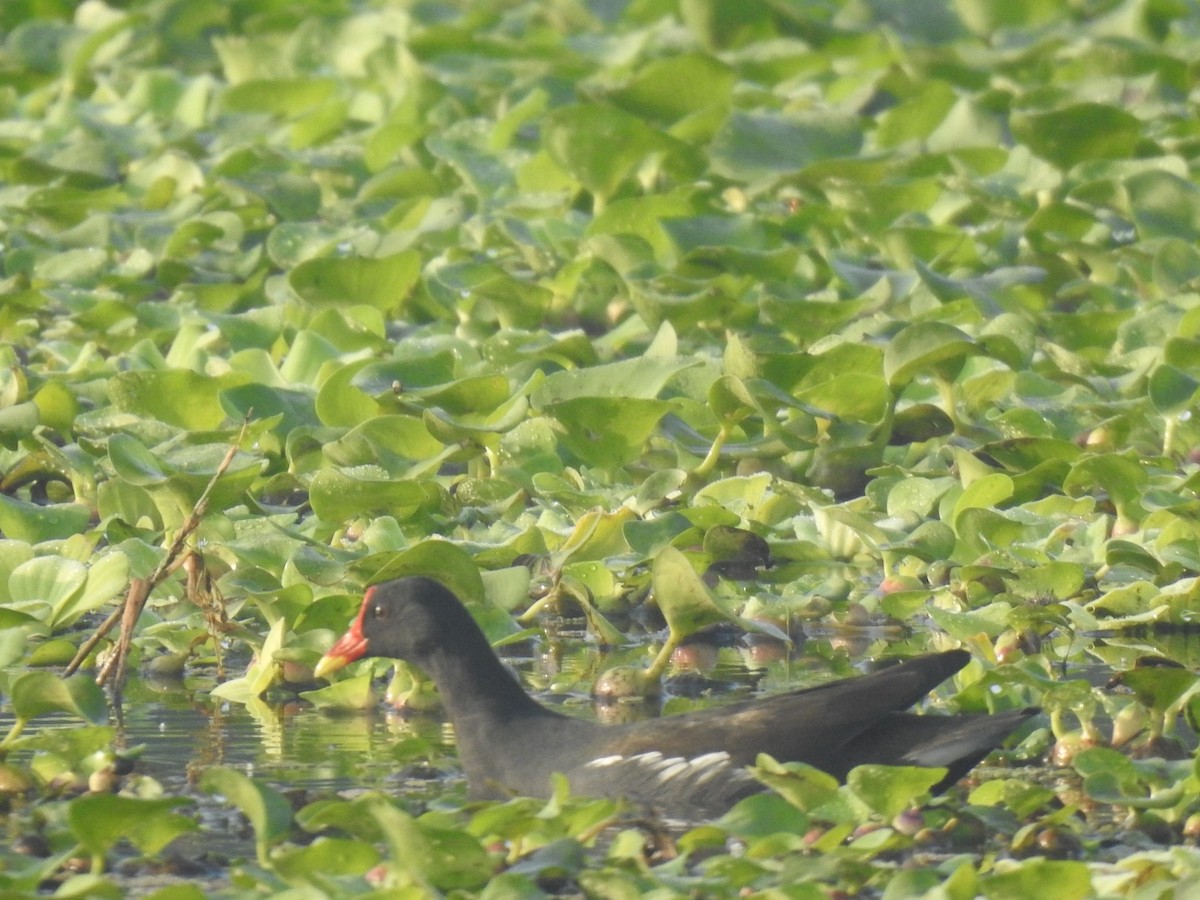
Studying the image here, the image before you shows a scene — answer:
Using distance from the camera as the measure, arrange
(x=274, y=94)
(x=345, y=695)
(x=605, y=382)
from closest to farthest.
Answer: (x=345, y=695), (x=605, y=382), (x=274, y=94)

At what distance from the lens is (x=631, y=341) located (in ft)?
24.7

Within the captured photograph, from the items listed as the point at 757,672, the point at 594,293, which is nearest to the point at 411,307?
the point at 594,293

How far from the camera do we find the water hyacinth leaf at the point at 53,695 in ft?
13.9

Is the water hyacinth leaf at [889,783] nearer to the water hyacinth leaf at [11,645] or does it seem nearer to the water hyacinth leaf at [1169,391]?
→ the water hyacinth leaf at [11,645]

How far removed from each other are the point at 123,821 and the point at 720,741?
1264 mm

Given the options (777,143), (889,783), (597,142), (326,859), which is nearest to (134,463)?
(326,859)

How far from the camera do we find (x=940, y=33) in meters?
12.0

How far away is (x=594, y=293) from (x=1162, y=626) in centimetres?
281

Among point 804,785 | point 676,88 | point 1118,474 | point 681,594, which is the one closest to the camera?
point 804,785

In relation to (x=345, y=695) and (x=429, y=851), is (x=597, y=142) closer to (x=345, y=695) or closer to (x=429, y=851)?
(x=345, y=695)

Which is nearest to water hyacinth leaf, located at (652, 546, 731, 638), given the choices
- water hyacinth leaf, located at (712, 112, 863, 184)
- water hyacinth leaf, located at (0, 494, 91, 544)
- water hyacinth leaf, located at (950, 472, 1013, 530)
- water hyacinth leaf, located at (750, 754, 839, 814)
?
water hyacinth leaf, located at (750, 754, 839, 814)

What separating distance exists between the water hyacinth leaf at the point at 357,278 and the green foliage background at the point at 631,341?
20 millimetres

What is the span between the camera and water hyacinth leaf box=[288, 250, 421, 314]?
24.6 ft

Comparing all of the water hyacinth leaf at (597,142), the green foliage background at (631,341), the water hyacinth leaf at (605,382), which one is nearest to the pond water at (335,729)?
the green foliage background at (631,341)
